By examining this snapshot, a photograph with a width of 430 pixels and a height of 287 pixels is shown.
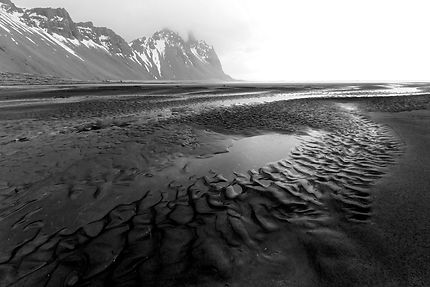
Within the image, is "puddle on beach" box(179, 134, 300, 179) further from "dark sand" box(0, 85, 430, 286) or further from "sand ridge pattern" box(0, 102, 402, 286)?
"sand ridge pattern" box(0, 102, 402, 286)

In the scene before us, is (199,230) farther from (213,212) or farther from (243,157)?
(243,157)

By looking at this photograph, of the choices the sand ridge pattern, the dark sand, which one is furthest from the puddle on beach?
the sand ridge pattern

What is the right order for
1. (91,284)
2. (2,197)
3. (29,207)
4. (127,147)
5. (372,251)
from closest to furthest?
(91,284), (372,251), (29,207), (2,197), (127,147)

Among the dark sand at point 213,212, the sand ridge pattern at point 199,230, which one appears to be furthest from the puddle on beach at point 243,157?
the sand ridge pattern at point 199,230

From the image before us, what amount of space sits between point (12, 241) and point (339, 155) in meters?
14.6

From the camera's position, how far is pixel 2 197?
938cm

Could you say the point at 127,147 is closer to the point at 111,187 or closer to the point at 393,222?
the point at 111,187

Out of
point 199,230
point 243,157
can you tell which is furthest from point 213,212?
point 243,157

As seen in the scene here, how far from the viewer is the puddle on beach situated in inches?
487

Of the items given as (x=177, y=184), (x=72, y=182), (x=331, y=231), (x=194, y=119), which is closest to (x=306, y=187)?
(x=331, y=231)

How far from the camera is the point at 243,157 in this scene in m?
14.2

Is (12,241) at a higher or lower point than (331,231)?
lower

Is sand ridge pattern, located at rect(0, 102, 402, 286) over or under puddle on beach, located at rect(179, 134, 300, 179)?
over

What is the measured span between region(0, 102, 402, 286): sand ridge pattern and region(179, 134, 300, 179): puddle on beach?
72cm
